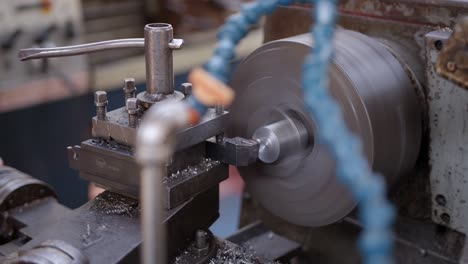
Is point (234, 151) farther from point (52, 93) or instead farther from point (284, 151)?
point (52, 93)

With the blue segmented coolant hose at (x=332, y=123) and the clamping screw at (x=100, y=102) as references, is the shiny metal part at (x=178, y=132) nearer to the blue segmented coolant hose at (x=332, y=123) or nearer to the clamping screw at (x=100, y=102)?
the clamping screw at (x=100, y=102)

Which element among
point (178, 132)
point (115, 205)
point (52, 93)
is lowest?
point (52, 93)

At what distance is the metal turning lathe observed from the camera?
1.99 feet

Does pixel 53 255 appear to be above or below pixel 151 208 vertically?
below

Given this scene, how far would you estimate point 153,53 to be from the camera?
23.7 inches

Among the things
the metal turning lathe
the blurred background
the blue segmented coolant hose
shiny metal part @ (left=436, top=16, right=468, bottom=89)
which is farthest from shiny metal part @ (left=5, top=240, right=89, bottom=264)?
the blurred background

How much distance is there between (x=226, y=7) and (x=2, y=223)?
229cm

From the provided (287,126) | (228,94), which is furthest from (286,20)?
(228,94)

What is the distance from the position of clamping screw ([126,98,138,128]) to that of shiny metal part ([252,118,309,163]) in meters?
0.16

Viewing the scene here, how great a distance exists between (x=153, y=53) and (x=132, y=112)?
0.23ft

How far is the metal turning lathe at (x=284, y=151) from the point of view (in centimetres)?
61

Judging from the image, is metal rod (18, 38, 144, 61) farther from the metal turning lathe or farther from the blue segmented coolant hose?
the blue segmented coolant hose

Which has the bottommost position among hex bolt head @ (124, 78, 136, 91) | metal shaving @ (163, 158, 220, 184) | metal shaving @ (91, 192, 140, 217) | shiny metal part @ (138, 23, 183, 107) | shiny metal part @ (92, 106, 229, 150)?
metal shaving @ (91, 192, 140, 217)

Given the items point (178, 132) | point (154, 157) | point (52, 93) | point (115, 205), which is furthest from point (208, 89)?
point (52, 93)
